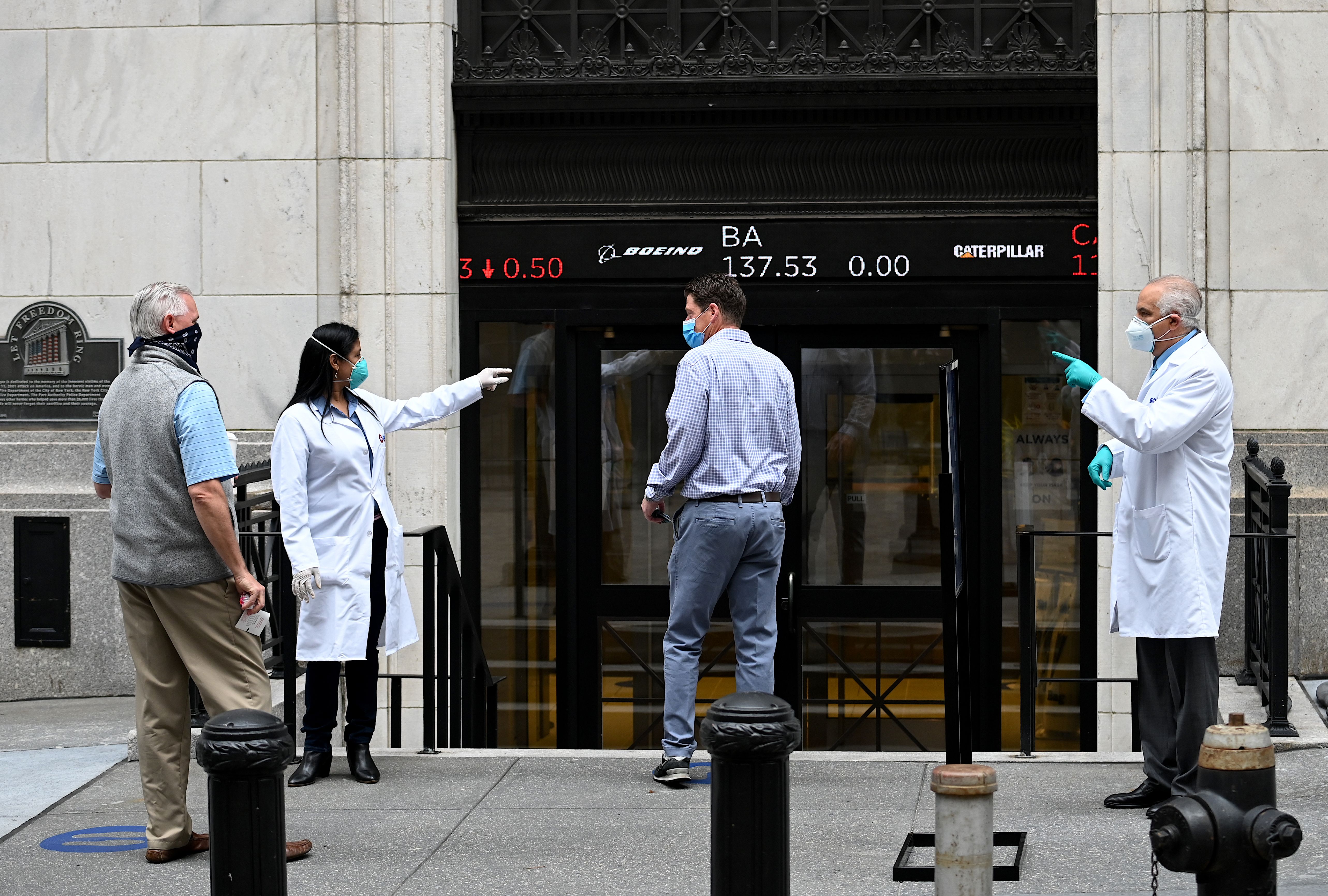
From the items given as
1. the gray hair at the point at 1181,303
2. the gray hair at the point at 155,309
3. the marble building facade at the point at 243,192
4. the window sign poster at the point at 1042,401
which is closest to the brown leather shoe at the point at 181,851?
the gray hair at the point at 155,309

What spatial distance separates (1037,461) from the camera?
947cm

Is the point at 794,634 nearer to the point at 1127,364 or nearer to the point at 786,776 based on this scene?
the point at 1127,364

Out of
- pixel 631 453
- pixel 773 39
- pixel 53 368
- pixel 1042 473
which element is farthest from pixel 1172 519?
pixel 53 368

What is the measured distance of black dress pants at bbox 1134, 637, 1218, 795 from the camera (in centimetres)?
553

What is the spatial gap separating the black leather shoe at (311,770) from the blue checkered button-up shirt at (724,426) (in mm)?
1715

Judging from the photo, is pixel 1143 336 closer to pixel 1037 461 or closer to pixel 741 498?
pixel 741 498

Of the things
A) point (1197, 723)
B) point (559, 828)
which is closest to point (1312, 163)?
point (1197, 723)

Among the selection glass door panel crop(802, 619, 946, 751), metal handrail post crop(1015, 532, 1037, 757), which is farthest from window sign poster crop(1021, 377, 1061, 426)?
metal handrail post crop(1015, 532, 1037, 757)

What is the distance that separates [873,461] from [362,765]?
13.6 ft

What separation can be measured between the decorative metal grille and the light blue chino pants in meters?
3.90

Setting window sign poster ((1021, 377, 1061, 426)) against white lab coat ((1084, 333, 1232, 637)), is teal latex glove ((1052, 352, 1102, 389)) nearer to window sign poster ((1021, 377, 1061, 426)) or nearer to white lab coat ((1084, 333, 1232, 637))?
white lab coat ((1084, 333, 1232, 637))

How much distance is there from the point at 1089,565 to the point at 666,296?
2.93 metres

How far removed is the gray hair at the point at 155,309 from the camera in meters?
5.32

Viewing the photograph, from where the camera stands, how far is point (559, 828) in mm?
5750
